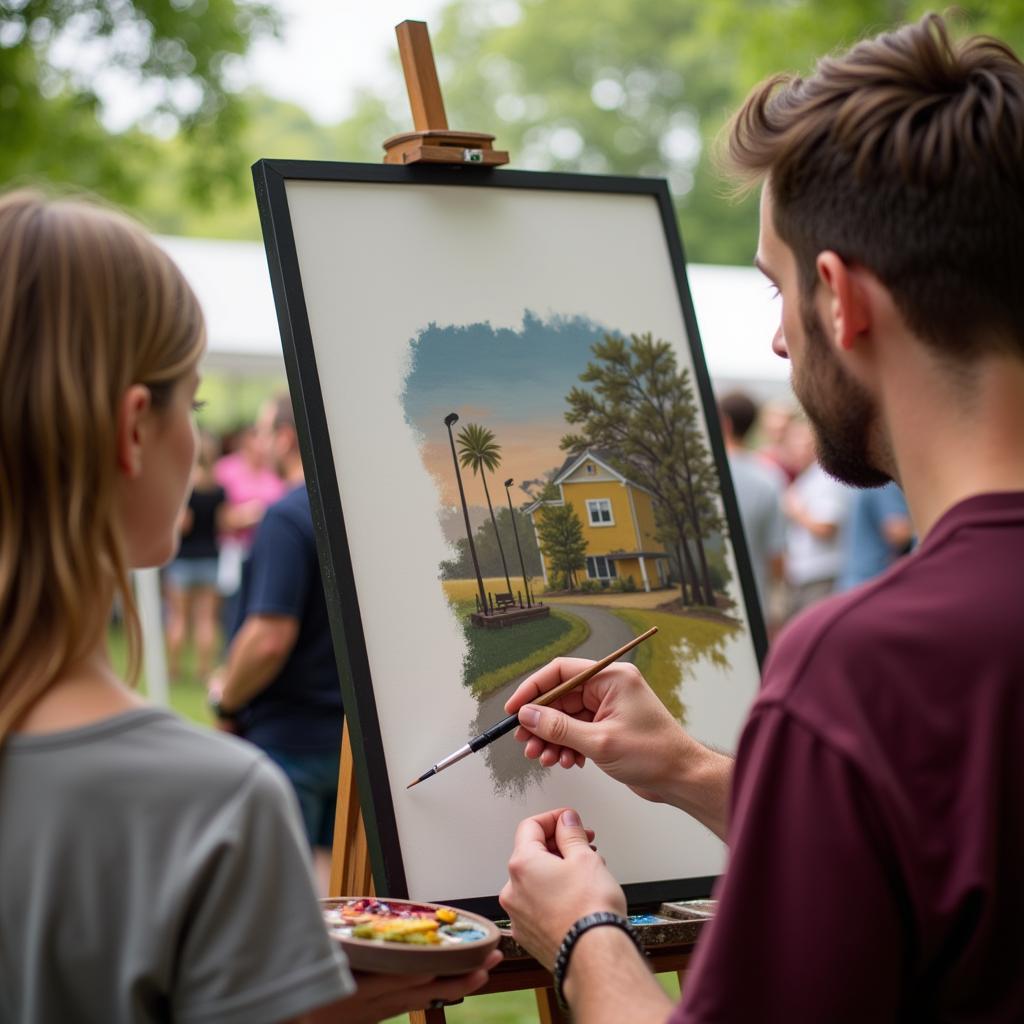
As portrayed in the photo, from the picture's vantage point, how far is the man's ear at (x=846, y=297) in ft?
4.35

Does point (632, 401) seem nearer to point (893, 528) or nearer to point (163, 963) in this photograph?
point (163, 963)

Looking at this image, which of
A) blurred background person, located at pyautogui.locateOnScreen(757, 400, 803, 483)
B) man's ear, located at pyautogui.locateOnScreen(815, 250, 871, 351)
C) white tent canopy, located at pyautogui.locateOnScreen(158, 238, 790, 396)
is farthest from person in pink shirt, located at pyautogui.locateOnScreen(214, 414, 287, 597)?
man's ear, located at pyautogui.locateOnScreen(815, 250, 871, 351)

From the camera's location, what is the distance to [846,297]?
1.33 m

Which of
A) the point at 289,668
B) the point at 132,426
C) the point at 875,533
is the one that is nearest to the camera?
the point at 132,426

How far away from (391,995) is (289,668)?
2.52 metres

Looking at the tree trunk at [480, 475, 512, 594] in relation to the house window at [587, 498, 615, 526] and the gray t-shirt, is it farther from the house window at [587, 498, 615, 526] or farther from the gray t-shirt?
the gray t-shirt

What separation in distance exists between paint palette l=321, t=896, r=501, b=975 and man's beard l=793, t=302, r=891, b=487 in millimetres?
720

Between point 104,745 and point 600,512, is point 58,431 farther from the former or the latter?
point 600,512

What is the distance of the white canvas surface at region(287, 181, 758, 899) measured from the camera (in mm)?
2018

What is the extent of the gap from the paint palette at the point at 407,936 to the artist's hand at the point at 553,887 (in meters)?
0.06

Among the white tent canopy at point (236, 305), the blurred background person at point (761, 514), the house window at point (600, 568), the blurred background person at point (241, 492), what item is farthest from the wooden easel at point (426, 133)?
the blurred background person at point (241, 492)

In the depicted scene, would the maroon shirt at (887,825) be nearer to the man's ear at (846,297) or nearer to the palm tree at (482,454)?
the man's ear at (846,297)

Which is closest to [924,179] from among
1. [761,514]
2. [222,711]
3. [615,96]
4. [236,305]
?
[222,711]

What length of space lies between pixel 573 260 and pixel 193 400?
122 centimetres
